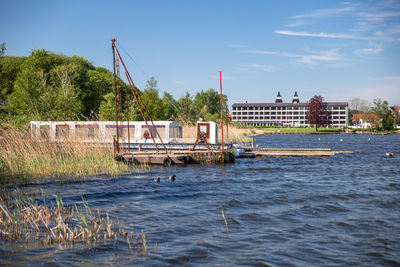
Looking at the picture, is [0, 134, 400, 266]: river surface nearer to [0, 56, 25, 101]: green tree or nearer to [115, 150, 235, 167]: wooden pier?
[115, 150, 235, 167]: wooden pier

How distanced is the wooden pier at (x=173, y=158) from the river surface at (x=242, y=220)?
14.0 ft

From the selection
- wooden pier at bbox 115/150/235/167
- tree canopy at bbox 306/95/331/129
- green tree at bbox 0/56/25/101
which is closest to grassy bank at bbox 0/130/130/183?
wooden pier at bbox 115/150/235/167

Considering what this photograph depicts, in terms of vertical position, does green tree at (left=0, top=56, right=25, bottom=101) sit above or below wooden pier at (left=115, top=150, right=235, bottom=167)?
above

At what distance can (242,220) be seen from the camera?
12484 mm

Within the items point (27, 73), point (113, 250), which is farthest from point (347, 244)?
point (27, 73)

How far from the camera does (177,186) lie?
767 inches

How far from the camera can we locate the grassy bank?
19219 mm

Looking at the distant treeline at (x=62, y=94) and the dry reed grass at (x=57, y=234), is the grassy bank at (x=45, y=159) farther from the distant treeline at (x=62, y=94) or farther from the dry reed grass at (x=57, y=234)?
the dry reed grass at (x=57, y=234)

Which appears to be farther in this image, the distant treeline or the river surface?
the distant treeline

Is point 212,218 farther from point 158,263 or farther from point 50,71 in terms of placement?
point 50,71

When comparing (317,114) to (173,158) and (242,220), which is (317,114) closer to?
(173,158)

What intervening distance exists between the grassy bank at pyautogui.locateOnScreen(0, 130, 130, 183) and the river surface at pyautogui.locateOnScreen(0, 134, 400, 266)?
1.50 m

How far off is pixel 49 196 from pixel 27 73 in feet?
117

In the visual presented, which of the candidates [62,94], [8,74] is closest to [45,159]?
[62,94]
